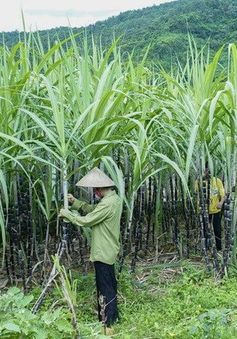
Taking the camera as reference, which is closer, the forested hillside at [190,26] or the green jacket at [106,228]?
the green jacket at [106,228]

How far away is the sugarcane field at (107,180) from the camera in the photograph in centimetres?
341

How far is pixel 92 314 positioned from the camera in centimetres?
374

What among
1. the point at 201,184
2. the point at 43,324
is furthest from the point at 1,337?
the point at 201,184

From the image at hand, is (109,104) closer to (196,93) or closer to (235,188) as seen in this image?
(196,93)

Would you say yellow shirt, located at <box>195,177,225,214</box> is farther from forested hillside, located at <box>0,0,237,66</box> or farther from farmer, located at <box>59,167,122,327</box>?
forested hillside, located at <box>0,0,237,66</box>

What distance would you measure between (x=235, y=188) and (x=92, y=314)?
1202 millimetres

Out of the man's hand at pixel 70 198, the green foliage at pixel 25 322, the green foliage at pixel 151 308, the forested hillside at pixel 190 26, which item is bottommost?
the green foliage at pixel 151 308

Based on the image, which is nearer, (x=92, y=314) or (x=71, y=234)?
(x=92, y=314)

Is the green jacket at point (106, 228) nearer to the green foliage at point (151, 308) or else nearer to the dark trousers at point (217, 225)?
the green foliage at point (151, 308)

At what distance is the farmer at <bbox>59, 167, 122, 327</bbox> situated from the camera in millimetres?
3441

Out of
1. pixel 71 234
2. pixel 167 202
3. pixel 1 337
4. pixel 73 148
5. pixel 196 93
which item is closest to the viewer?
pixel 1 337

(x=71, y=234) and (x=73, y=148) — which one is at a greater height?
(x=73, y=148)

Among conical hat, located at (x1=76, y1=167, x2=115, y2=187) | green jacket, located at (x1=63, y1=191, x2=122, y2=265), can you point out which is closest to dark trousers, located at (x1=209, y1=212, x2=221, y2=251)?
green jacket, located at (x1=63, y1=191, x2=122, y2=265)

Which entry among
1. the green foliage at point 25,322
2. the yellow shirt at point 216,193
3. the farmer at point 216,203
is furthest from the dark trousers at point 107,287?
the yellow shirt at point 216,193
